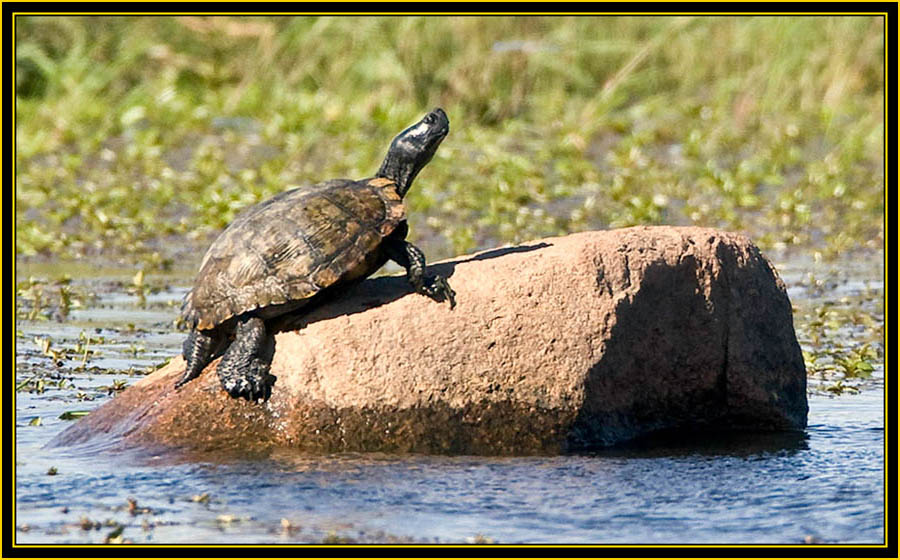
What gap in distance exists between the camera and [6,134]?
842 centimetres

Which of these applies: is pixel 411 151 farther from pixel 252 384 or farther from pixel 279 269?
pixel 252 384

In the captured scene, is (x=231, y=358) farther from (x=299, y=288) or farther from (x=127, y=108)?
(x=127, y=108)

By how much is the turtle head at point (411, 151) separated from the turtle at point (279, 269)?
404 millimetres

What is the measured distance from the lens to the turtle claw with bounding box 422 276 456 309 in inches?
245

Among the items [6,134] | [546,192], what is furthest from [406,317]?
[546,192]

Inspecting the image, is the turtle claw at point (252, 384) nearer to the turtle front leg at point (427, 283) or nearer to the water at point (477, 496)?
the water at point (477, 496)

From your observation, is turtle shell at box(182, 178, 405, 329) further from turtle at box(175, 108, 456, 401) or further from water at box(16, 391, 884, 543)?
water at box(16, 391, 884, 543)

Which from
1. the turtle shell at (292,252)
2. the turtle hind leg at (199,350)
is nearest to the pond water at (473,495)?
the turtle hind leg at (199,350)

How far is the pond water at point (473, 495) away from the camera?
5113 mm

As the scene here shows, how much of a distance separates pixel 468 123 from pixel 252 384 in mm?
8822

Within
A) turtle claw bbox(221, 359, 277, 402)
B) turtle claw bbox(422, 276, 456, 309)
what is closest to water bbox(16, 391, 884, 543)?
turtle claw bbox(221, 359, 277, 402)

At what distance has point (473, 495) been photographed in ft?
18.2

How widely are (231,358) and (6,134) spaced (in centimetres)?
302

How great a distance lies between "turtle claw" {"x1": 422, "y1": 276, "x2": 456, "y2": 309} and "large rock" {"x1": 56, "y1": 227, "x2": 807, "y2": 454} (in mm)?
37
